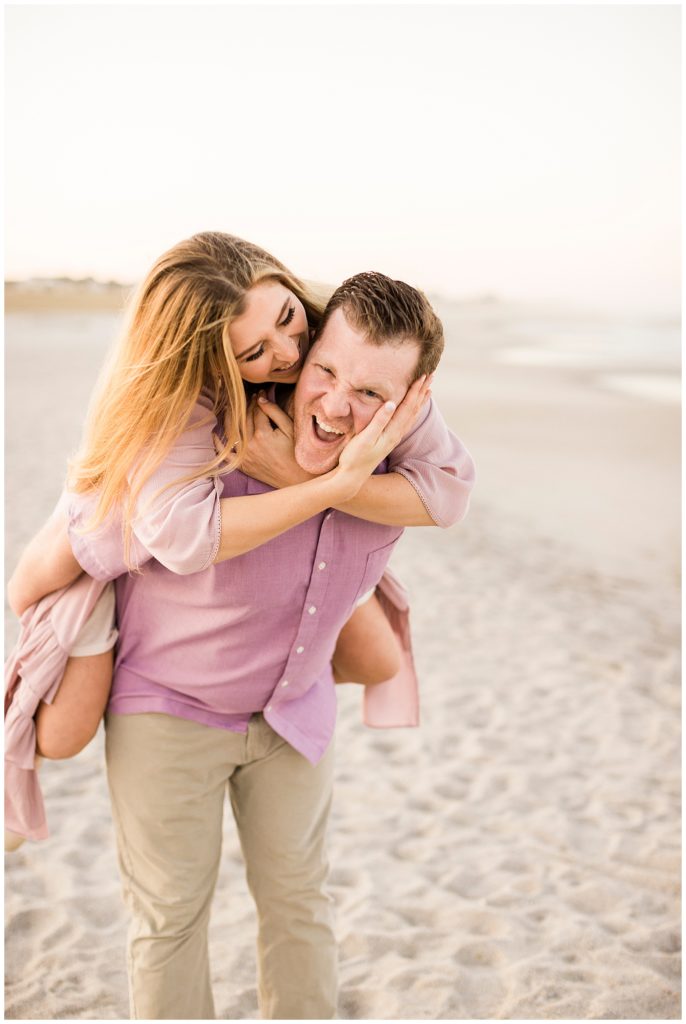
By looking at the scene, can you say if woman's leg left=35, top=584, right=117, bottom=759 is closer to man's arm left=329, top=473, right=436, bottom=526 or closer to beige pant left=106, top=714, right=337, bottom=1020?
beige pant left=106, top=714, right=337, bottom=1020

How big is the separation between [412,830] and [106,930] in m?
1.33

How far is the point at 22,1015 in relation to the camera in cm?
314

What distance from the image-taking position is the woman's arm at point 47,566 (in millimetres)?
2242

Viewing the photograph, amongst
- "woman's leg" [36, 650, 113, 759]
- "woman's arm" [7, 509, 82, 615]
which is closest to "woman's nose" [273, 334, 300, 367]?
"woman's arm" [7, 509, 82, 615]

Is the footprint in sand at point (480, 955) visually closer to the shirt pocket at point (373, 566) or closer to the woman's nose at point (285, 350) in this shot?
the shirt pocket at point (373, 566)

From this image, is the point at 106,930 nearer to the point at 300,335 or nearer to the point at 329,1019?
the point at 329,1019

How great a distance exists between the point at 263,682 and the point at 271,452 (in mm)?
567

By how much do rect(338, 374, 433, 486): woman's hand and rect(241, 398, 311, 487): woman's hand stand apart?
0.36 feet

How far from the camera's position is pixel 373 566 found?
2359 millimetres

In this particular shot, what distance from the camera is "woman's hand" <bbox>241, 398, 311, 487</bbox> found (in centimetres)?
212

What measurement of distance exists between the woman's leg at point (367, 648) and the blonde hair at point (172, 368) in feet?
2.51

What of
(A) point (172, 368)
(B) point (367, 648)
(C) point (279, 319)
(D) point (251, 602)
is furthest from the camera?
(B) point (367, 648)

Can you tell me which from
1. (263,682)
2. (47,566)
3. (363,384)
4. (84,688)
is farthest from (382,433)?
(84,688)

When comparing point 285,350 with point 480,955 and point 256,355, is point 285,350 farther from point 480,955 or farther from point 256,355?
point 480,955
